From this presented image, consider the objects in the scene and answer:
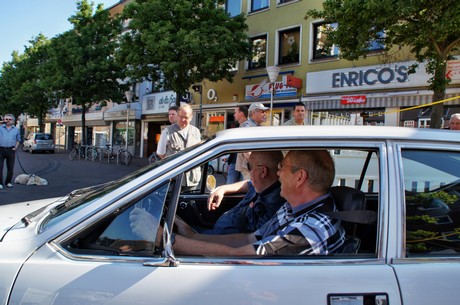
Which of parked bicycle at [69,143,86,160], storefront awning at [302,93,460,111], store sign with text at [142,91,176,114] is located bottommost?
parked bicycle at [69,143,86,160]

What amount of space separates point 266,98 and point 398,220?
15.6m

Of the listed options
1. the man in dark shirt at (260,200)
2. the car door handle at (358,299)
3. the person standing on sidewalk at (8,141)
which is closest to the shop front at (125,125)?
the person standing on sidewalk at (8,141)

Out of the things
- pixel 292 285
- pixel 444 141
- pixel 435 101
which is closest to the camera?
pixel 292 285

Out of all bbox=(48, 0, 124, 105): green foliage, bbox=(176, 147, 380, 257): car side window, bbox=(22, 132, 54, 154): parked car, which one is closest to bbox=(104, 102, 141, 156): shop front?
bbox=(48, 0, 124, 105): green foliage

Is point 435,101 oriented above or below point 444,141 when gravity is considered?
above

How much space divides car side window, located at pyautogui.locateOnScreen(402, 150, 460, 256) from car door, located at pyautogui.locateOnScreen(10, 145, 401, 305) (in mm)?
197

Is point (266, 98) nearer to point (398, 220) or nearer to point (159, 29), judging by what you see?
point (159, 29)

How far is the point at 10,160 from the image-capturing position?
9234 millimetres

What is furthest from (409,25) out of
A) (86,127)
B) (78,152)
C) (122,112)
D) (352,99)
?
(86,127)

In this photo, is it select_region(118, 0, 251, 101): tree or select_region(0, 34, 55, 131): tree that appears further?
select_region(0, 34, 55, 131): tree

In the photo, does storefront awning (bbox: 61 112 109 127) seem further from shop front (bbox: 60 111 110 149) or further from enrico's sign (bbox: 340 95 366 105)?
enrico's sign (bbox: 340 95 366 105)

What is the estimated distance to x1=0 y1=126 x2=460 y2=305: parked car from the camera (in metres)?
1.46

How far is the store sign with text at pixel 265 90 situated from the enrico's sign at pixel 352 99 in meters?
2.41

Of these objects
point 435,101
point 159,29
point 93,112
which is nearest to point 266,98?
point 159,29
